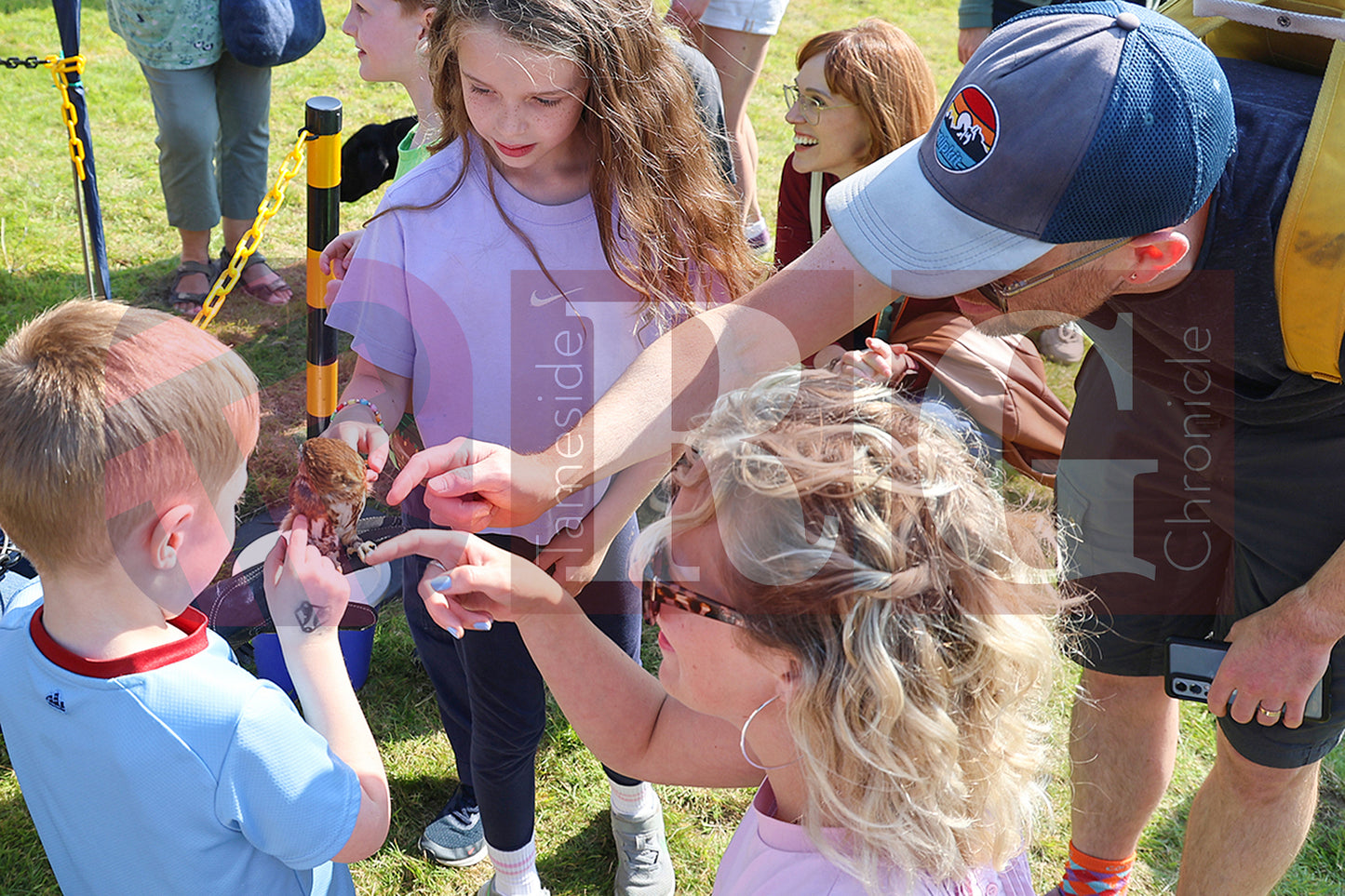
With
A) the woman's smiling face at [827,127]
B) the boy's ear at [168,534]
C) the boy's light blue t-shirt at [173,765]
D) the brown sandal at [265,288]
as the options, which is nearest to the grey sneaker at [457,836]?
the boy's light blue t-shirt at [173,765]

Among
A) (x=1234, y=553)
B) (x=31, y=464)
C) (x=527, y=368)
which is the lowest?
(x=1234, y=553)

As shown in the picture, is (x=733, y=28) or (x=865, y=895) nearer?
(x=865, y=895)

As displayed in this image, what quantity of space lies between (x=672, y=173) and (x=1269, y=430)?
131 cm

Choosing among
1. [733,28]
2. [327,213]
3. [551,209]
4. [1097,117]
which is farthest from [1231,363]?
[733,28]

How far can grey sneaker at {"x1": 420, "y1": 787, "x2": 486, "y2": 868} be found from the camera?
286cm

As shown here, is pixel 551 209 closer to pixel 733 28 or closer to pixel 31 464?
pixel 31 464

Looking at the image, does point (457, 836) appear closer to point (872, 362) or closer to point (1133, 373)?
point (872, 362)

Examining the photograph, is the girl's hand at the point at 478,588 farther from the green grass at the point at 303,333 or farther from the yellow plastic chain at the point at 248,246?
the yellow plastic chain at the point at 248,246

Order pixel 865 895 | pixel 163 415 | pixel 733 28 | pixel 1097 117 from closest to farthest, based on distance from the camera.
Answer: pixel 865 895 → pixel 163 415 → pixel 1097 117 → pixel 733 28

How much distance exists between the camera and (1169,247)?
175 cm

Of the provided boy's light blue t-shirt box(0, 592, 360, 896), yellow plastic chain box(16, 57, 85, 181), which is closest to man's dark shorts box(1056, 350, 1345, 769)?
boy's light blue t-shirt box(0, 592, 360, 896)

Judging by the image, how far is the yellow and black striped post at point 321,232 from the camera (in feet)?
9.65

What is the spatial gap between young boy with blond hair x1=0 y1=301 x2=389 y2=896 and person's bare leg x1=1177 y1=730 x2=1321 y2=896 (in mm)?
1856

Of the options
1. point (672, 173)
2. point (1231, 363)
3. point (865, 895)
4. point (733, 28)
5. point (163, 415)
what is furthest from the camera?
point (733, 28)
